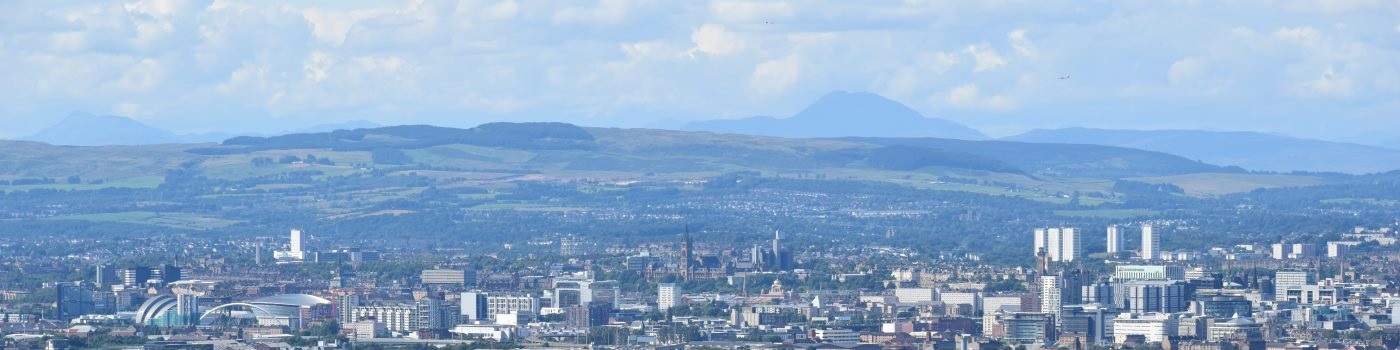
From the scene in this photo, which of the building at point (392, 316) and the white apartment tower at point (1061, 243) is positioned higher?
the white apartment tower at point (1061, 243)

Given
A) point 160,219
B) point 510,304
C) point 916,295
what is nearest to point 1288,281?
point 916,295

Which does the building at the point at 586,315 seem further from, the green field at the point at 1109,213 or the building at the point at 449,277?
the green field at the point at 1109,213

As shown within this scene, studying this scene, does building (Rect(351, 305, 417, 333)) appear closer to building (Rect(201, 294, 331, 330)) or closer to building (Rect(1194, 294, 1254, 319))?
building (Rect(201, 294, 331, 330))

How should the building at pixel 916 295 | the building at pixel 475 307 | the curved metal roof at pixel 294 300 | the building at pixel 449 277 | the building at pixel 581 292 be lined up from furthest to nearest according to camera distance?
the building at pixel 449 277 → the building at pixel 916 295 → the building at pixel 581 292 → the curved metal roof at pixel 294 300 → the building at pixel 475 307

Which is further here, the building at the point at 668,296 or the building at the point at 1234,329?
the building at the point at 668,296

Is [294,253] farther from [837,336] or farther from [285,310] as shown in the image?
[837,336]

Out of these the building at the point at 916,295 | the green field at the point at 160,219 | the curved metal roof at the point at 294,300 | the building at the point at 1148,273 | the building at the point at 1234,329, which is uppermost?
the green field at the point at 160,219

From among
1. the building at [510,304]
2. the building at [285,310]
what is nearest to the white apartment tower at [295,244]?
the building at [285,310]
